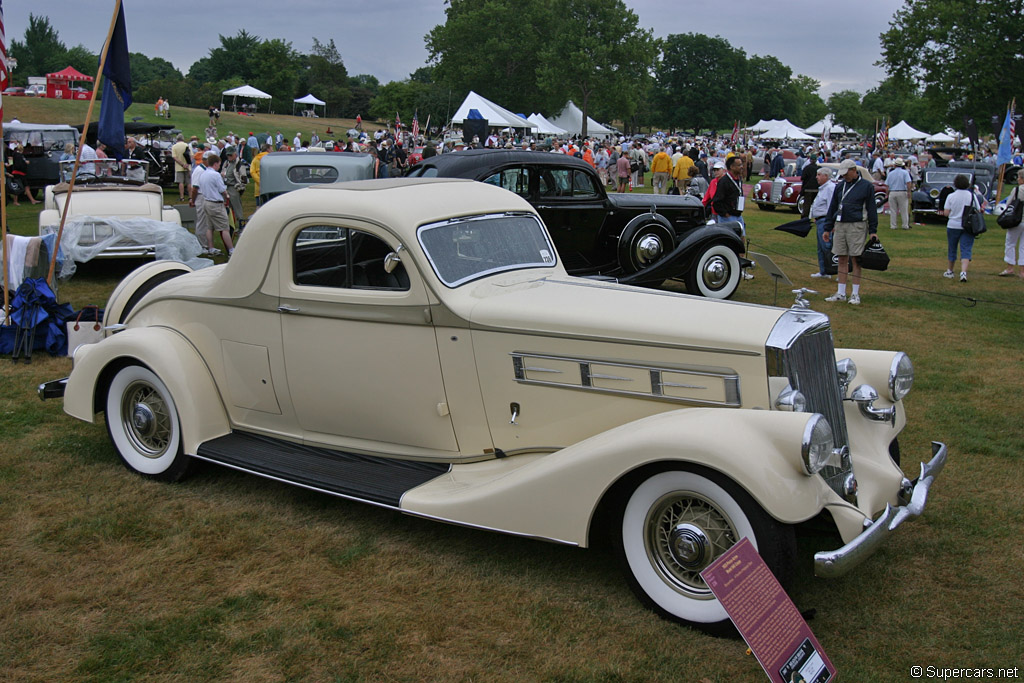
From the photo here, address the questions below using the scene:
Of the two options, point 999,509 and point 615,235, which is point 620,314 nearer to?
point 999,509

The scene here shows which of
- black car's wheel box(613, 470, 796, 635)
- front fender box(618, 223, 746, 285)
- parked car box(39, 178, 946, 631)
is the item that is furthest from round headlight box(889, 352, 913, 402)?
front fender box(618, 223, 746, 285)

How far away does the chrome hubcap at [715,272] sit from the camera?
10.9 metres

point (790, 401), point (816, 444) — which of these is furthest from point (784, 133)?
point (816, 444)

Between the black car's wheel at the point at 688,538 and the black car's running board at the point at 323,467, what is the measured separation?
1239 millimetres

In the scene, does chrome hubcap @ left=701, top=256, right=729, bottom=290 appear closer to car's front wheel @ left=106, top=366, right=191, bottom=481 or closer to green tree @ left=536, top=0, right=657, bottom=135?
car's front wheel @ left=106, top=366, right=191, bottom=481

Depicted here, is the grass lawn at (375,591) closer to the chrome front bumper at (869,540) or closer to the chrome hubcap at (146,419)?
the chrome hubcap at (146,419)

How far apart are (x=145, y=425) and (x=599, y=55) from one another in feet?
184

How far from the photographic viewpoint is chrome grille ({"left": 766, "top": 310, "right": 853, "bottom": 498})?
11.9 ft

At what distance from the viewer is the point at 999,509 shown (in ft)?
15.5

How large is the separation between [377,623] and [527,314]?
5.41 ft

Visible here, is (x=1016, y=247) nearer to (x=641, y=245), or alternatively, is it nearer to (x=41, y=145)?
(x=641, y=245)

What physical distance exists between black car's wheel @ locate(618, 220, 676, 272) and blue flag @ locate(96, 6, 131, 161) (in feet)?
20.0

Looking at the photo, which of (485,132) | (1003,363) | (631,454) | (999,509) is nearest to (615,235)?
(1003,363)

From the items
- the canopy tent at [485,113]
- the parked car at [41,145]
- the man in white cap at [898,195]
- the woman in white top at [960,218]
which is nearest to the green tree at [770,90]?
the canopy tent at [485,113]
